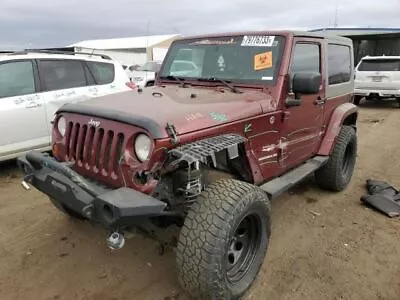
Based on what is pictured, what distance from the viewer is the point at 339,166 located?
4922 millimetres

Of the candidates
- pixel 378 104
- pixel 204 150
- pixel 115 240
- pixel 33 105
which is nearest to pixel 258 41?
pixel 204 150

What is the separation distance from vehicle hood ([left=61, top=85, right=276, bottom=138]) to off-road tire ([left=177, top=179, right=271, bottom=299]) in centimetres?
53

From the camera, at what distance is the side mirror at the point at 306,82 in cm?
354

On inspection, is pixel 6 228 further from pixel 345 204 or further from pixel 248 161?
pixel 345 204

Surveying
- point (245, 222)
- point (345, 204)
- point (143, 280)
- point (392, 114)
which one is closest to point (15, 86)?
point (143, 280)

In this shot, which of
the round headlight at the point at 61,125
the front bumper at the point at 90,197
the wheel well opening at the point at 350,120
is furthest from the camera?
the wheel well opening at the point at 350,120

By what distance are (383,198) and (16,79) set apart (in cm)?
515

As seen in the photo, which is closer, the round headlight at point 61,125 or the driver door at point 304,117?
the round headlight at point 61,125

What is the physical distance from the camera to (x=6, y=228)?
411 cm

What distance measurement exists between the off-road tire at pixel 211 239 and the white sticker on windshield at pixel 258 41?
66.1 inches

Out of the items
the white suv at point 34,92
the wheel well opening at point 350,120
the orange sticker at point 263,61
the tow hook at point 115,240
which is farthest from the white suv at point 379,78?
the tow hook at point 115,240

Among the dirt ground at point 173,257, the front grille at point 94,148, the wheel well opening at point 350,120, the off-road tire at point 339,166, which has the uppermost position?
the front grille at point 94,148

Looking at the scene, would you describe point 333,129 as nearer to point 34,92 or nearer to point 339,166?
point 339,166

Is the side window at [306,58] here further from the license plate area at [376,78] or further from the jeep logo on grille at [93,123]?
the license plate area at [376,78]
